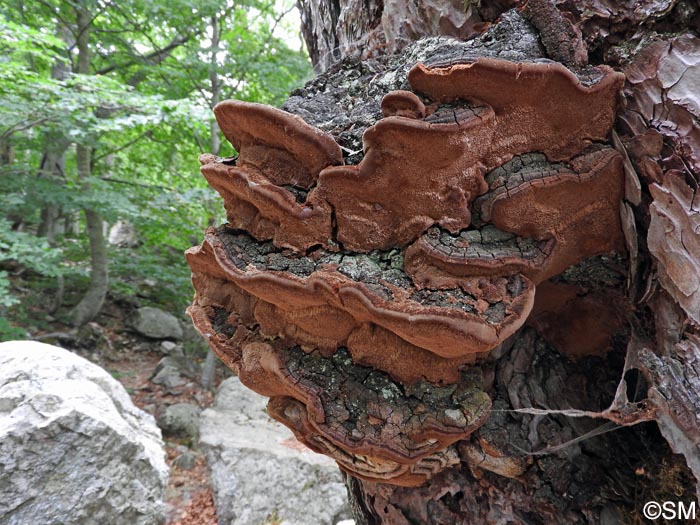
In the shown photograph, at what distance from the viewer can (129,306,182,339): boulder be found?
8.35 m

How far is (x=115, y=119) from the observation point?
5.09 metres

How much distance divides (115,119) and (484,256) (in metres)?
5.25

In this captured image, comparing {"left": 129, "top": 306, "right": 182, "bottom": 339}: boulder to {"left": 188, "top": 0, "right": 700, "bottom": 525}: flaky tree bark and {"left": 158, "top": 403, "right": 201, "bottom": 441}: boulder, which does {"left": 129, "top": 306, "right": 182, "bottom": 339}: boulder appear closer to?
{"left": 158, "top": 403, "right": 201, "bottom": 441}: boulder

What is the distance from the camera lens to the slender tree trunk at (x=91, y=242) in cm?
741

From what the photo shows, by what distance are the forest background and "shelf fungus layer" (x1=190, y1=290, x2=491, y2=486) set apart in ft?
15.0

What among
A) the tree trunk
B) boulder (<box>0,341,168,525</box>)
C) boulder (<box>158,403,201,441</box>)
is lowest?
boulder (<box>158,403,201,441</box>)

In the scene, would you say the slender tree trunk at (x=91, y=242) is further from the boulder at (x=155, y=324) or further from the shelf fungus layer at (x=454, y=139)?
the shelf fungus layer at (x=454, y=139)

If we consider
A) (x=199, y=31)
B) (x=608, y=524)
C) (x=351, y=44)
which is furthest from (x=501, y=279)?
(x=199, y=31)

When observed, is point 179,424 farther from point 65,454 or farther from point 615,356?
point 615,356

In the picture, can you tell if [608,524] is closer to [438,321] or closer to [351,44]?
[438,321]

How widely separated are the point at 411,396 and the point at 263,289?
56 cm

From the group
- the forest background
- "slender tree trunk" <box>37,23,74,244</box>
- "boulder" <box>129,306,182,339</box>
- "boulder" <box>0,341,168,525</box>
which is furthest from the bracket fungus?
"boulder" <box>129,306,182,339</box>

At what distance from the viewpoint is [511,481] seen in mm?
1503

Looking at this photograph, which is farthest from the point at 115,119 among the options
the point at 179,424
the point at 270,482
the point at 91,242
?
the point at 270,482
